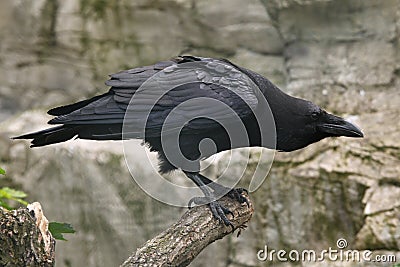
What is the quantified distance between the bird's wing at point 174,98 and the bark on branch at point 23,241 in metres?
0.84

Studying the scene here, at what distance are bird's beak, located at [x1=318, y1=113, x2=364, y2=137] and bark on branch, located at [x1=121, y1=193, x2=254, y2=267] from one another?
22.9 inches

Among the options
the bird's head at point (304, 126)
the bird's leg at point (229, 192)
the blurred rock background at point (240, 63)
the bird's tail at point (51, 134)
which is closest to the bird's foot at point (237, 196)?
the bird's leg at point (229, 192)

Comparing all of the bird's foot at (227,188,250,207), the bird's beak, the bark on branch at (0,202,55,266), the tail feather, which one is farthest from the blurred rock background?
the bark on branch at (0,202,55,266)

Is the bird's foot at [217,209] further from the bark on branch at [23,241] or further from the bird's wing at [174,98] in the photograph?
the bark on branch at [23,241]

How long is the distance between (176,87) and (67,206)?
227 cm

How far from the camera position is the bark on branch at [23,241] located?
2.43 meters

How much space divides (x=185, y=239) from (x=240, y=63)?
9.84 feet

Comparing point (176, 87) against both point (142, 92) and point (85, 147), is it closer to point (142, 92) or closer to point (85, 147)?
point (142, 92)

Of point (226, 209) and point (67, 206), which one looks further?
point (67, 206)

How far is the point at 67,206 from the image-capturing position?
5.41 m

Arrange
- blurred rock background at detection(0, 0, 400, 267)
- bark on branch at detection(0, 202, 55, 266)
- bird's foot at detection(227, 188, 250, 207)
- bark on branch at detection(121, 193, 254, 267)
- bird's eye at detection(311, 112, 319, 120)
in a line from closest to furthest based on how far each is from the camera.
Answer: bark on branch at detection(0, 202, 55, 266), bark on branch at detection(121, 193, 254, 267), bird's foot at detection(227, 188, 250, 207), bird's eye at detection(311, 112, 319, 120), blurred rock background at detection(0, 0, 400, 267)

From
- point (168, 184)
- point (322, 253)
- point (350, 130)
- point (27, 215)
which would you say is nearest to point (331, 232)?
point (322, 253)

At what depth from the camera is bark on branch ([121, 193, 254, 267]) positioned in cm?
267

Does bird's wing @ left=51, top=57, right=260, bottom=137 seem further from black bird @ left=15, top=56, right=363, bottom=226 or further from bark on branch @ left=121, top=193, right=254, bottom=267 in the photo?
bark on branch @ left=121, top=193, right=254, bottom=267
